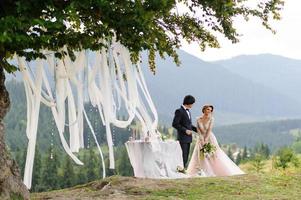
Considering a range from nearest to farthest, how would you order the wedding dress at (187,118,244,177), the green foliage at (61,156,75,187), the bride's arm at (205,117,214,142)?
the bride's arm at (205,117,214,142) → the wedding dress at (187,118,244,177) → the green foliage at (61,156,75,187)

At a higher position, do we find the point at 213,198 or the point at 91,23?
the point at 91,23

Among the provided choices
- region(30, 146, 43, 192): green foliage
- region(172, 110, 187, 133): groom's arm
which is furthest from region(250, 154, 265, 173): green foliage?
region(30, 146, 43, 192): green foliage

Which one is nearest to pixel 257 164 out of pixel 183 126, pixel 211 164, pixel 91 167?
pixel 211 164

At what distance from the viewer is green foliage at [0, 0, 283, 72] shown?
9.08 metres

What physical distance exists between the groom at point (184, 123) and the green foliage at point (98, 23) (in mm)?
3672

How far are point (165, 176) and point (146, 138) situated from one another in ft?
4.42

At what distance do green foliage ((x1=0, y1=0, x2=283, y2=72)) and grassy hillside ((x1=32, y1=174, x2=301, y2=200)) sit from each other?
2.79 metres

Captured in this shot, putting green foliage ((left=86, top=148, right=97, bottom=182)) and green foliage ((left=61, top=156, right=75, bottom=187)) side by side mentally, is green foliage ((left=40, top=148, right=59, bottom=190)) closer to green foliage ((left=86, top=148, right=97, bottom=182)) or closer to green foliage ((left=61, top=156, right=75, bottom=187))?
green foliage ((left=61, top=156, right=75, bottom=187))

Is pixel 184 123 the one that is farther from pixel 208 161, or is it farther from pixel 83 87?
pixel 83 87

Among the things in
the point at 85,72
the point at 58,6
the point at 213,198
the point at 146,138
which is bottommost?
the point at 213,198

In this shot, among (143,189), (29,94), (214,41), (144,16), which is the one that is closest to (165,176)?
(143,189)

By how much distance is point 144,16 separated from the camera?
30.7 feet

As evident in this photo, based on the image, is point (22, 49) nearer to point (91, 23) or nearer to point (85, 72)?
point (91, 23)

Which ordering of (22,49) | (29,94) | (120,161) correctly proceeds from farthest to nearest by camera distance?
(120,161) → (29,94) → (22,49)
